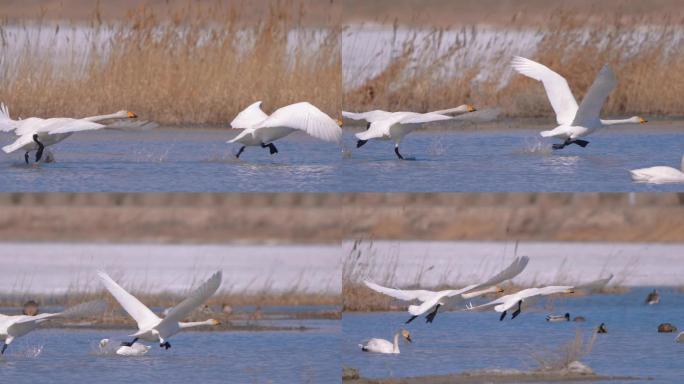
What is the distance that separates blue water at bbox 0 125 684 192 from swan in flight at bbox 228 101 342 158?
0.90 feet

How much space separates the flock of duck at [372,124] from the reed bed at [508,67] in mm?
1823

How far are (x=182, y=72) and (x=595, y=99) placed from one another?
414cm

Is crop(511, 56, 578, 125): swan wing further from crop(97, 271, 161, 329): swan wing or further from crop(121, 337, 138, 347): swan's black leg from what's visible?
crop(121, 337, 138, 347): swan's black leg

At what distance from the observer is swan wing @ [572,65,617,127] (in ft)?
47.5

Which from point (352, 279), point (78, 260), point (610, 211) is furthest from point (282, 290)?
point (610, 211)

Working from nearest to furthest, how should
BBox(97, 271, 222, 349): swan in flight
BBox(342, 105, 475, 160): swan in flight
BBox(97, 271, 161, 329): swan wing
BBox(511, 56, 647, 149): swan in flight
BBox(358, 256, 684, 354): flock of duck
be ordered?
BBox(358, 256, 684, 354): flock of duck → BBox(97, 271, 222, 349): swan in flight → BBox(97, 271, 161, 329): swan wing → BBox(342, 105, 475, 160): swan in flight → BBox(511, 56, 647, 149): swan in flight

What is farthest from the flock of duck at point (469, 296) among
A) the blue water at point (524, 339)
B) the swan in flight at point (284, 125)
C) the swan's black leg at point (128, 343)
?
the swan's black leg at point (128, 343)

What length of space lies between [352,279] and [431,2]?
348 centimetres

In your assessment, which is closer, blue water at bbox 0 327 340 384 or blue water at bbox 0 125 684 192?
blue water at bbox 0 327 340 384

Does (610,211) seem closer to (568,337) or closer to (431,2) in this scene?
(431,2)

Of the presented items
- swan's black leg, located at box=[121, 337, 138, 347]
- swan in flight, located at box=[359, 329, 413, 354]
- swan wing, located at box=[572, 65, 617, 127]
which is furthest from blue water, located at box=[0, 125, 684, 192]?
swan in flight, located at box=[359, 329, 413, 354]

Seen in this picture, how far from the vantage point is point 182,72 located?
17.1 meters

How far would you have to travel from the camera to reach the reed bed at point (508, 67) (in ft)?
56.0

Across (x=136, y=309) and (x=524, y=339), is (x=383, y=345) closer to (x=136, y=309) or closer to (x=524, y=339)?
(x=524, y=339)
